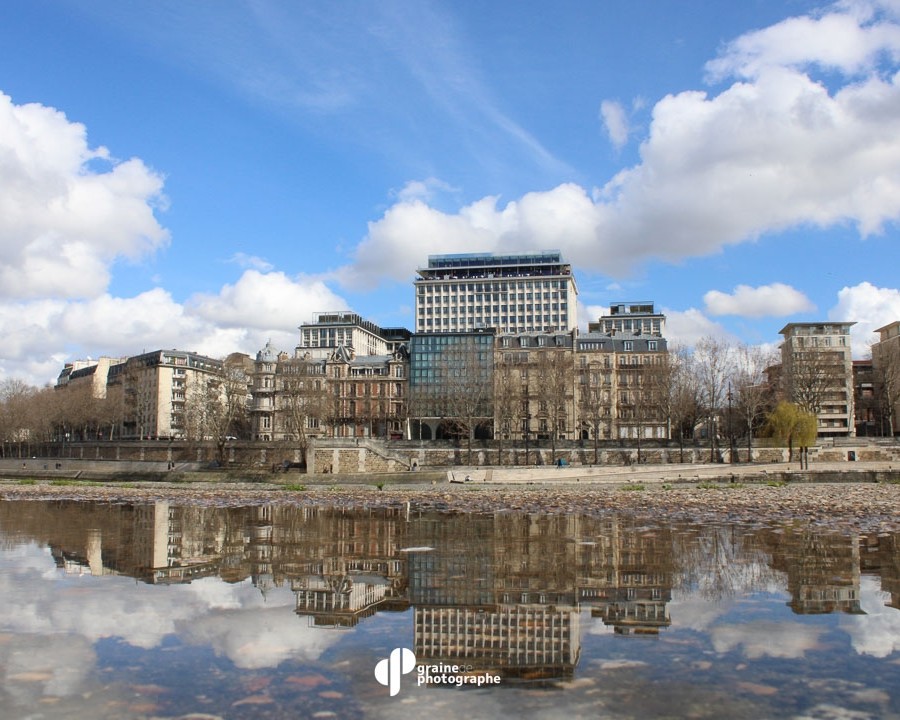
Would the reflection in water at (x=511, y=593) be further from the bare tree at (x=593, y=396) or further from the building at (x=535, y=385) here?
the bare tree at (x=593, y=396)

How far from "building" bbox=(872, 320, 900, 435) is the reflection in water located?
94546 mm

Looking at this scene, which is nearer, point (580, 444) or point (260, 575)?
point (260, 575)

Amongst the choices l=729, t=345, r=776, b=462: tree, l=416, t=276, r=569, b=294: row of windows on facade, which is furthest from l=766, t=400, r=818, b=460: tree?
l=416, t=276, r=569, b=294: row of windows on facade

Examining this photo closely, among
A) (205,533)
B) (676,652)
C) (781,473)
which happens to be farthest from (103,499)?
(781,473)

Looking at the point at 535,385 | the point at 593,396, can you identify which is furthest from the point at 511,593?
the point at 593,396

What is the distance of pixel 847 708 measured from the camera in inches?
296

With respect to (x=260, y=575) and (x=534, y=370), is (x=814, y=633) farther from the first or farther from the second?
(x=534, y=370)

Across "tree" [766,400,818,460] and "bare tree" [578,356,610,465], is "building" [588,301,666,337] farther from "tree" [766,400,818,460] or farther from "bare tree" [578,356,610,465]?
"tree" [766,400,818,460]

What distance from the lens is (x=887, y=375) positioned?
106 meters

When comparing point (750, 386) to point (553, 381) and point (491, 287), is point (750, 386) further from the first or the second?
point (491, 287)

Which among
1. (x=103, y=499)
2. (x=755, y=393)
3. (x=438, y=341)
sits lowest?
(x=103, y=499)

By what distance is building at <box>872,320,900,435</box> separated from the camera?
341ft

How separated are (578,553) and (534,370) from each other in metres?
82.9

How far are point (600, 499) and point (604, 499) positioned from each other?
0.71 ft
